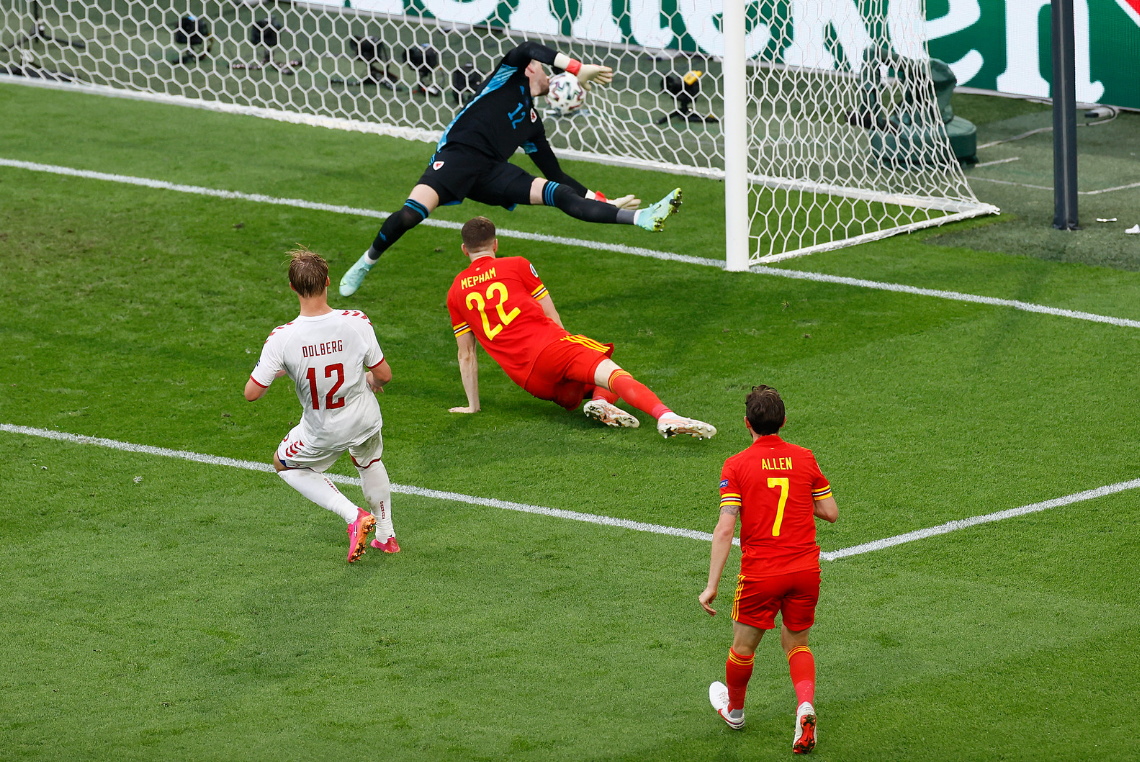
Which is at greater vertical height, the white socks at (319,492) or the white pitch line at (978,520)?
the white socks at (319,492)

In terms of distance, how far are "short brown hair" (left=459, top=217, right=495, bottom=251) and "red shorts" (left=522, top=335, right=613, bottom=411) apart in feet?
2.42

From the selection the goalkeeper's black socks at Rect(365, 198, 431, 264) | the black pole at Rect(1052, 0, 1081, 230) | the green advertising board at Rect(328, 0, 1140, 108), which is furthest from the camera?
the green advertising board at Rect(328, 0, 1140, 108)

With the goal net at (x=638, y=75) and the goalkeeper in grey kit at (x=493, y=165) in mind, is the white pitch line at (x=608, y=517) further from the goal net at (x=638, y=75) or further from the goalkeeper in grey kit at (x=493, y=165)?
the goal net at (x=638, y=75)

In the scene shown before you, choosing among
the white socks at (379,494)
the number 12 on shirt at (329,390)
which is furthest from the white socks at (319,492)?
the number 12 on shirt at (329,390)

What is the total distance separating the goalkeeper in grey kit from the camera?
1072 cm

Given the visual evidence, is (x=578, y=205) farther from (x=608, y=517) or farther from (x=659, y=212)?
(x=608, y=517)

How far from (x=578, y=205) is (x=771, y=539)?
→ 553 cm

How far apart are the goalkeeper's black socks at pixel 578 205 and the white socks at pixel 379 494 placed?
376cm

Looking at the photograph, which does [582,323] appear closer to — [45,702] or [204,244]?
[204,244]

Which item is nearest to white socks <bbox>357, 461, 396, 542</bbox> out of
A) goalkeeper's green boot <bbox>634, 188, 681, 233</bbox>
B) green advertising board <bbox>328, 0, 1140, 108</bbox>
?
goalkeeper's green boot <bbox>634, 188, 681, 233</bbox>

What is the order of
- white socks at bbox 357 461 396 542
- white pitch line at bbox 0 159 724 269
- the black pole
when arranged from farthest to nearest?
white pitch line at bbox 0 159 724 269, the black pole, white socks at bbox 357 461 396 542

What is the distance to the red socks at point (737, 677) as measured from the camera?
5.48 m

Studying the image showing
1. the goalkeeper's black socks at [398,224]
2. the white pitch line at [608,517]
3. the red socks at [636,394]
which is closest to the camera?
the white pitch line at [608,517]

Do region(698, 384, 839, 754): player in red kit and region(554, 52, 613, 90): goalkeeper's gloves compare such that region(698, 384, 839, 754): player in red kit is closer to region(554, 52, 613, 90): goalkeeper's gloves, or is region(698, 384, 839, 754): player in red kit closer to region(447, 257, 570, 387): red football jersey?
region(447, 257, 570, 387): red football jersey
